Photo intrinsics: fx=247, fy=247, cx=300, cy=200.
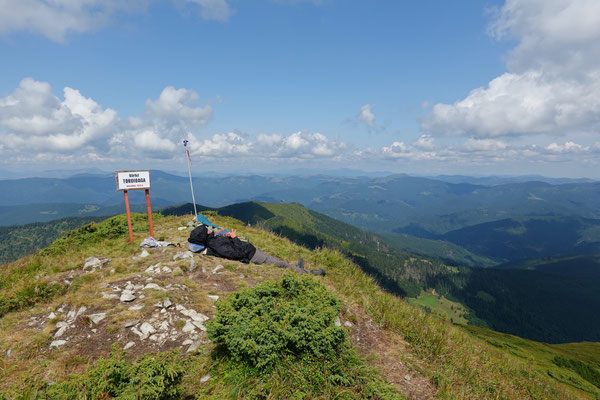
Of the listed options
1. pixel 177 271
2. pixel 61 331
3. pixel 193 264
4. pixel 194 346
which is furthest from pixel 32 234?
pixel 194 346

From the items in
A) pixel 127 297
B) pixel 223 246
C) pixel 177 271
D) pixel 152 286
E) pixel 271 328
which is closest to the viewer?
pixel 271 328

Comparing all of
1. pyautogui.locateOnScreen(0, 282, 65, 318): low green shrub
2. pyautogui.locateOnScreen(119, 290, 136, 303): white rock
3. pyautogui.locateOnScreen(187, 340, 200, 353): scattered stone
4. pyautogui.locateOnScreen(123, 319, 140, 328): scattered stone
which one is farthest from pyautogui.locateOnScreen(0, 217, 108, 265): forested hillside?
pyautogui.locateOnScreen(187, 340, 200, 353): scattered stone

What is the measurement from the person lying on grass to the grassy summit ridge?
1.97 ft

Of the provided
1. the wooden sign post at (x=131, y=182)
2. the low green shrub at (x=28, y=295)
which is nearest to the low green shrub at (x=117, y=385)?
the low green shrub at (x=28, y=295)

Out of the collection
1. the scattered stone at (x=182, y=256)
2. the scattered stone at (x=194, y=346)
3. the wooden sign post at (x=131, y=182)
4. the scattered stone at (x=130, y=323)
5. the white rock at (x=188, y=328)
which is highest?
the wooden sign post at (x=131, y=182)

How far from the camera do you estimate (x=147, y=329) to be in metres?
6.10

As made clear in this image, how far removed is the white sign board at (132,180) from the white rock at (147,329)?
9.44 meters

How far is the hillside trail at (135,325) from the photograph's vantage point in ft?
17.4

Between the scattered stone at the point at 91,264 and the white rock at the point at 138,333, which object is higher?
the scattered stone at the point at 91,264

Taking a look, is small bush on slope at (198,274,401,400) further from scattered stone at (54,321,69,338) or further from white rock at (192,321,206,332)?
scattered stone at (54,321,69,338)

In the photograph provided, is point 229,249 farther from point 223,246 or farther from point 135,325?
point 135,325

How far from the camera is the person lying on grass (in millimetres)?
11250

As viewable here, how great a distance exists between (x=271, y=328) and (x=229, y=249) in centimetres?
685

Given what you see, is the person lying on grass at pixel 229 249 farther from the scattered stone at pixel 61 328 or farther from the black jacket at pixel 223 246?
the scattered stone at pixel 61 328
